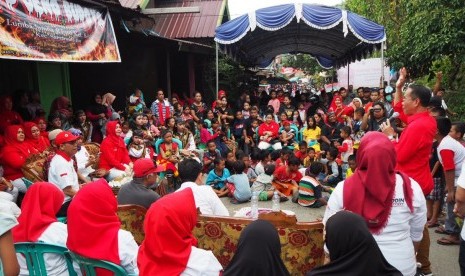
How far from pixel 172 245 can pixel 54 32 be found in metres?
4.64

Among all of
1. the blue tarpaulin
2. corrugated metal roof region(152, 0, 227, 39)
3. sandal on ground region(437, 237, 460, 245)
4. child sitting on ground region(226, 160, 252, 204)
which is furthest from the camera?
corrugated metal roof region(152, 0, 227, 39)

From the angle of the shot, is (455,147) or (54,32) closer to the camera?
(455,147)

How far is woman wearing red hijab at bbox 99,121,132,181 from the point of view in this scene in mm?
6098

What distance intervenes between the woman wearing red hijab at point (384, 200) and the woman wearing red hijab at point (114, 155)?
→ 4289 mm

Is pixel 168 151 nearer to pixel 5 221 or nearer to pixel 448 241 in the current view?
pixel 448 241

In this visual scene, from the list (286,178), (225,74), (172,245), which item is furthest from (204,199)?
(225,74)

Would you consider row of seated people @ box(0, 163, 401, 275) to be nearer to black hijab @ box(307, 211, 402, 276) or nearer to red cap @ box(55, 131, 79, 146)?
black hijab @ box(307, 211, 402, 276)

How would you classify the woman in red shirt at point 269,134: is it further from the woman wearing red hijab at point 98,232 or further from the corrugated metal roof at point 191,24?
the woman wearing red hijab at point 98,232

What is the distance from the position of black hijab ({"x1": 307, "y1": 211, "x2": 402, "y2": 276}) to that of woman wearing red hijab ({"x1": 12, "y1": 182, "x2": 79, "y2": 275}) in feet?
6.30

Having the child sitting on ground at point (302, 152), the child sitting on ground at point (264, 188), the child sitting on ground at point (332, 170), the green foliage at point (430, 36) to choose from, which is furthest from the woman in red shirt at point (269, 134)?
the green foliage at point (430, 36)

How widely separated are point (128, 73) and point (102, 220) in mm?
9092

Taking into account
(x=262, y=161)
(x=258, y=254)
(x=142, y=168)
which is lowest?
(x=262, y=161)

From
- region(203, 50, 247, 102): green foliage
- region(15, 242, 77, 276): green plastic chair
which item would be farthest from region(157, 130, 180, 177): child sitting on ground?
region(203, 50, 247, 102): green foliage

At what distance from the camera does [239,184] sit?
6227mm
